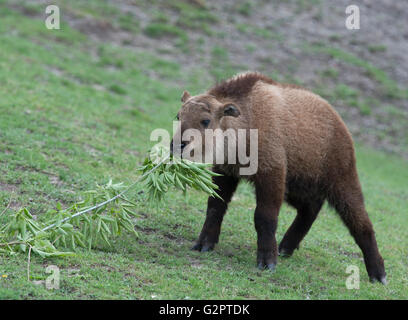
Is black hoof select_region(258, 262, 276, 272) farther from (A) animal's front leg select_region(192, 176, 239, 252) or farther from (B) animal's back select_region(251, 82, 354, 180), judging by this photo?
(B) animal's back select_region(251, 82, 354, 180)

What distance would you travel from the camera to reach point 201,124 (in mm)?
7652

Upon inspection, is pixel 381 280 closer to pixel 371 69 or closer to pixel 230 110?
pixel 230 110

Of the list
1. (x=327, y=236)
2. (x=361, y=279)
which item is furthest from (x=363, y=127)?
(x=361, y=279)

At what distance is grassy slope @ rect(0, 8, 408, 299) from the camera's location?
6633 millimetres

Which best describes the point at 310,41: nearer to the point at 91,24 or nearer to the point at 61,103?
the point at 91,24

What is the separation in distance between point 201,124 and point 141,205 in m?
2.27

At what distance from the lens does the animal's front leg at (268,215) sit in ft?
25.3

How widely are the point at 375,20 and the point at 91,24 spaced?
12.9 meters

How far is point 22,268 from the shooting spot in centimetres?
628

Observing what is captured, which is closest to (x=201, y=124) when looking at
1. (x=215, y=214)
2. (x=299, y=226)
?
(x=215, y=214)

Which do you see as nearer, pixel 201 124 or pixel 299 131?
pixel 201 124

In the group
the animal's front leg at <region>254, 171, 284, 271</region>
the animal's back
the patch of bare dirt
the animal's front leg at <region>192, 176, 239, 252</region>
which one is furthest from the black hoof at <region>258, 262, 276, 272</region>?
the patch of bare dirt

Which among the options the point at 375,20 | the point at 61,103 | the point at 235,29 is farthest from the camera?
the point at 375,20

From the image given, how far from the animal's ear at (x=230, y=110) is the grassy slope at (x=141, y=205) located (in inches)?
75.9
